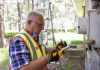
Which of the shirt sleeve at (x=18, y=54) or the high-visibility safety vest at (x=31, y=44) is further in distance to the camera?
the high-visibility safety vest at (x=31, y=44)

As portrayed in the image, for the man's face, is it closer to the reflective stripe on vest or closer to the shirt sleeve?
Result: the reflective stripe on vest

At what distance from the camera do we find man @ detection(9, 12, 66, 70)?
2.30m

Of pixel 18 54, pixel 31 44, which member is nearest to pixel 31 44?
pixel 31 44

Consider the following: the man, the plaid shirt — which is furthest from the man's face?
the plaid shirt

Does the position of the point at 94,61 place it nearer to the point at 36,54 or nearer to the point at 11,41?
the point at 36,54

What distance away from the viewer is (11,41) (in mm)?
2361

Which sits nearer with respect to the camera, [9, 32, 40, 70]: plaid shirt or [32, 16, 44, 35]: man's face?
[9, 32, 40, 70]: plaid shirt

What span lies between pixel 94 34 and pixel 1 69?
648cm

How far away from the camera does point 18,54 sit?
2309 mm

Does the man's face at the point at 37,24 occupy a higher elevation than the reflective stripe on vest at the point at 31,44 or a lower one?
higher

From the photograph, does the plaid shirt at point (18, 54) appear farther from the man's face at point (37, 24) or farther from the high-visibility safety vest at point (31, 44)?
the man's face at point (37, 24)

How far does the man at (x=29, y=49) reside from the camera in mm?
2297

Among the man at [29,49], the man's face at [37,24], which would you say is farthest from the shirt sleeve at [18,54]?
the man's face at [37,24]

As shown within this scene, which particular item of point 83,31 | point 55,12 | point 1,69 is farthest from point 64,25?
point 83,31
